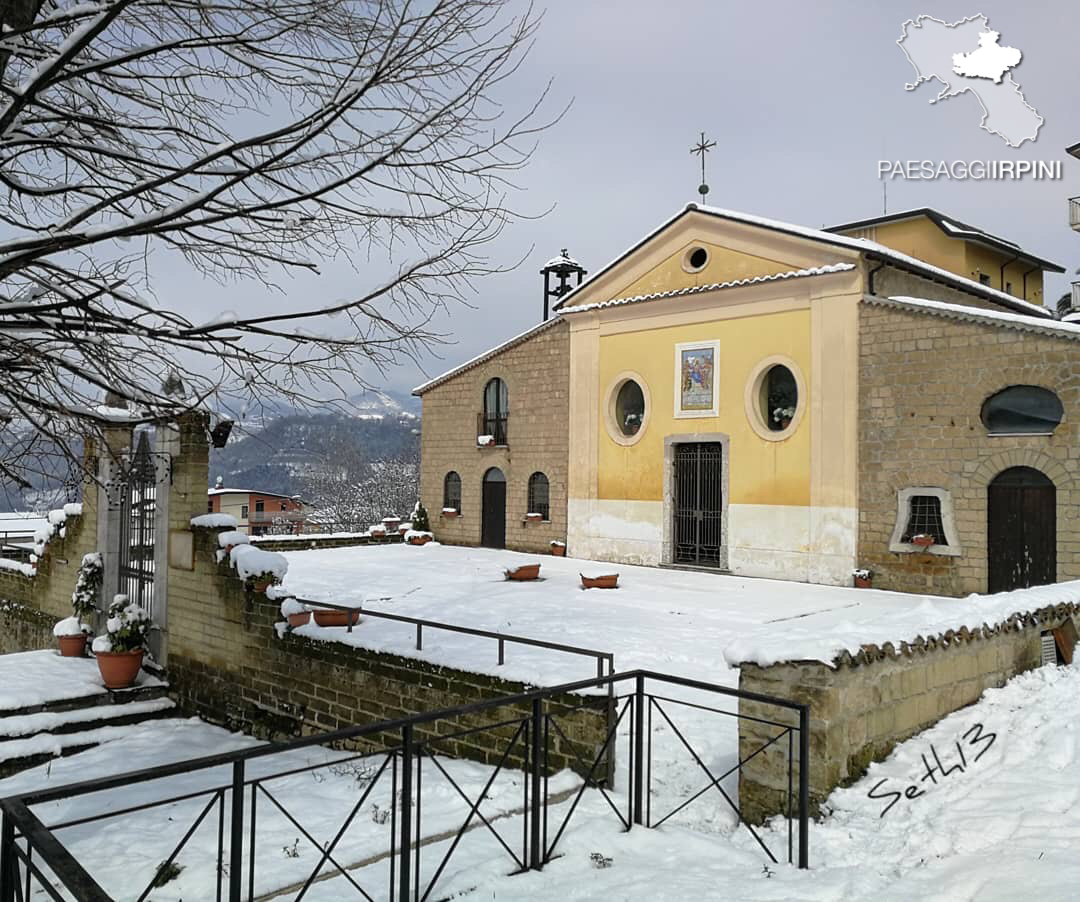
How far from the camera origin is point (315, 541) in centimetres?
2281

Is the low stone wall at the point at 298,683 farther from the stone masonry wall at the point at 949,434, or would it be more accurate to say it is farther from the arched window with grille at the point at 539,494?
the arched window with grille at the point at 539,494

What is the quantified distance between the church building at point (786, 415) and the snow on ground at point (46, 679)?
11.5m

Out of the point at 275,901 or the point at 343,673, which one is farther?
the point at 343,673

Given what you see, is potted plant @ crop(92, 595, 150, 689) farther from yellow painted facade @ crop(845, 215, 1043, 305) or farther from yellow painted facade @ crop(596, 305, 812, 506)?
yellow painted facade @ crop(845, 215, 1043, 305)

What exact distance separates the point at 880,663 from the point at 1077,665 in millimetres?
3589

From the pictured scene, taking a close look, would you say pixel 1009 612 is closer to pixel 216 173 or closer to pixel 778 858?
pixel 778 858

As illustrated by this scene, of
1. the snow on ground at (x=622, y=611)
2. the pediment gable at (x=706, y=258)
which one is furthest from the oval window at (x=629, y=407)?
the snow on ground at (x=622, y=611)

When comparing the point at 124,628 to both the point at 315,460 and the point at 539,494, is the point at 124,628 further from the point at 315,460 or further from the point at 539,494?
the point at 315,460

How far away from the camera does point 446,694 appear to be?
8.06 metres

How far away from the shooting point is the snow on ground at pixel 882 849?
4.56m

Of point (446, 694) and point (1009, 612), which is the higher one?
point (1009, 612)

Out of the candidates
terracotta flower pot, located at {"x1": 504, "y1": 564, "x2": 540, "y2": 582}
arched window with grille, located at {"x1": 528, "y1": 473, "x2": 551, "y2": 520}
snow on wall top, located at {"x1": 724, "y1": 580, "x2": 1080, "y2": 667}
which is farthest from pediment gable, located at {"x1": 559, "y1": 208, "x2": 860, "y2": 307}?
snow on wall top, located at {"x1": 724, "y1": 580, "x2": 1080, "y2": 667}

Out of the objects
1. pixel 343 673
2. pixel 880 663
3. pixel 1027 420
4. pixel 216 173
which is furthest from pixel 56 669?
pixel 1027 420

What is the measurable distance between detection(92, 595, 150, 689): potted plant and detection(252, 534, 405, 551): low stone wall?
8.99m
